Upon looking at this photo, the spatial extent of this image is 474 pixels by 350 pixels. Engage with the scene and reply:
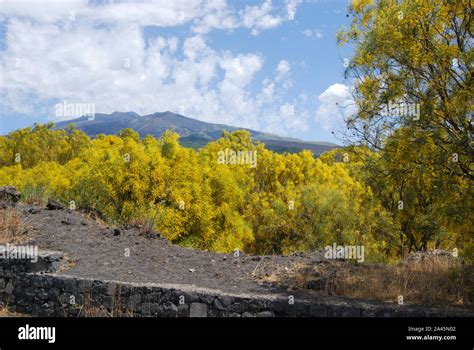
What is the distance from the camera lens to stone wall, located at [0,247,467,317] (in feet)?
26.5

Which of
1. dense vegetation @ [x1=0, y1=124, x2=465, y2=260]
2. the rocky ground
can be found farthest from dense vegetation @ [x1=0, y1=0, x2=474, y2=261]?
→ the rocky ground

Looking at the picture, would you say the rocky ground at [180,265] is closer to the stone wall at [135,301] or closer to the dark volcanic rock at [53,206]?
the dark volcanic rock at [53,206]

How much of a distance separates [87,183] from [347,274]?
13692mm

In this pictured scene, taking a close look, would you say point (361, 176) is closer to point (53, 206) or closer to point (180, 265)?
point (180, 265)

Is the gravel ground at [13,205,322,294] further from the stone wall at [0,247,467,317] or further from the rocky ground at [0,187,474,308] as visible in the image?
the stone wall at [0,247,467,317]

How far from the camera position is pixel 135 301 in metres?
8.81

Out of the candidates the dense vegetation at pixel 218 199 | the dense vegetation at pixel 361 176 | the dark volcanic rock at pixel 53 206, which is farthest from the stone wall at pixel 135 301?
the dense vegetation at pixel 218 199

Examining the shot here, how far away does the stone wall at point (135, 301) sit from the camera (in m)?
8.06

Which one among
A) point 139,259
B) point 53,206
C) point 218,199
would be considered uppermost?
point 218,199

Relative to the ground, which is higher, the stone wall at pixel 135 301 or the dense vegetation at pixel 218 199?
the dense vegetation at pixel 218 199

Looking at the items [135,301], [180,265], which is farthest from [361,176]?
[135,301]

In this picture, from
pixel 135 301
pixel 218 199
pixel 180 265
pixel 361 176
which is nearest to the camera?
pixel 135 301
